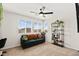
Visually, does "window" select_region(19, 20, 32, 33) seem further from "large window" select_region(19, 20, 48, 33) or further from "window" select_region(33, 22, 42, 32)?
"window" select_region(33, 22, 42, 32)

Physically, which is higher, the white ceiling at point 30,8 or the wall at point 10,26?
the white ceiling at point 30,8

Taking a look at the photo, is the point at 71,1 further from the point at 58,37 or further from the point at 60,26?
the point at 58,37

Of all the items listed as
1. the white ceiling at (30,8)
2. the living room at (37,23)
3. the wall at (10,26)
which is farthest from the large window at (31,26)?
the white ceiling at (30,8)

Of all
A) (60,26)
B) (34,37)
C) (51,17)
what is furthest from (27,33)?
(60,26)

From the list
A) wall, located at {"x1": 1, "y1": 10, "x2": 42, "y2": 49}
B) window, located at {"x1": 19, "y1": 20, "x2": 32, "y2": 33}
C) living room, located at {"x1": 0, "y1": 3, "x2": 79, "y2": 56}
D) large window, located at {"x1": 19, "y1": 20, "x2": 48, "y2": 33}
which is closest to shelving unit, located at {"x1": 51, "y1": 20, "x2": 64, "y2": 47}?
living room, located at {"x1": 0, "y1": 3, "x2": 79, "y2": 56}

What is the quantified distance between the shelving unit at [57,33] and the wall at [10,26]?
2.91 ft

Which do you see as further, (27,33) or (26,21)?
(27,33)

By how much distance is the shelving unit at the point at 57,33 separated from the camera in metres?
2.63

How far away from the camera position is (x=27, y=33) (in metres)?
2.76

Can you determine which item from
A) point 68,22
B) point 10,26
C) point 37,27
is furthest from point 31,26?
point 68,22

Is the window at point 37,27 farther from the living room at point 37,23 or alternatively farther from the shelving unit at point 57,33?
the shelving unit at point 57,33

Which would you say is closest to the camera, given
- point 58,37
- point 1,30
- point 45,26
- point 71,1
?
point 71,1

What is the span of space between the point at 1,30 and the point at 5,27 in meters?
0.13

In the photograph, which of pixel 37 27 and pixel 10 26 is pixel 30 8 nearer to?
pixel 37 27
